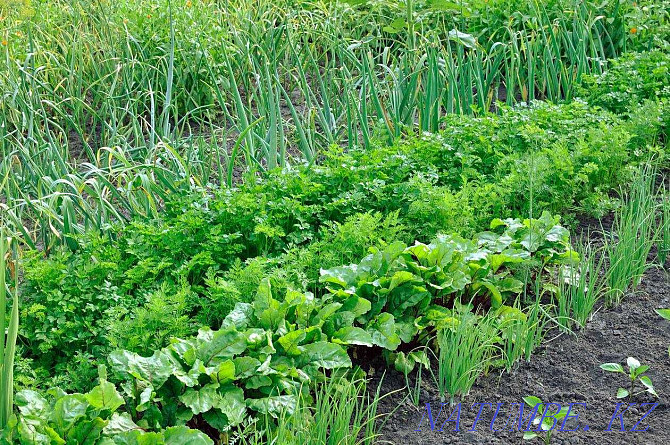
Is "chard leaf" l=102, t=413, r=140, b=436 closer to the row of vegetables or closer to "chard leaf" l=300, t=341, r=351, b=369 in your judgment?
the row of vegetables

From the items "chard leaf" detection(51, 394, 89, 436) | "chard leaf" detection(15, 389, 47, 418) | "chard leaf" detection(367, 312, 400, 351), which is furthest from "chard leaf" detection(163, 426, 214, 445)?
"chard leaf" detection(367, 312, 400, 351)

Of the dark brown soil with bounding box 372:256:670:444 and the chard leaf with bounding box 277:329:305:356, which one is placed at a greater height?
the chard leaf with bounding box 277:329:305:356

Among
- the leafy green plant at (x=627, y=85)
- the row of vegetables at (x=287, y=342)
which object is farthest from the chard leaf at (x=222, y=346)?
the leafy green plant at (x=627, y=85)

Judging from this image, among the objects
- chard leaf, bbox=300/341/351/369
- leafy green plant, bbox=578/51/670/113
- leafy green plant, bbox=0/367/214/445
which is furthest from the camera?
leafy green plant, bbox=578/51/670/113

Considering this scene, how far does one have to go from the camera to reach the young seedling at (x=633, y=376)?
263 cm

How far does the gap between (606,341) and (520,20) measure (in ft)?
11.4

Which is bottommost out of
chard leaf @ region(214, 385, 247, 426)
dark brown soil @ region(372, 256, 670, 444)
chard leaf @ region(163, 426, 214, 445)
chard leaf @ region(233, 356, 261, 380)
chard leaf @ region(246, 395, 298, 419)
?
dark brown soil @ region(372, 256, 670, 444)

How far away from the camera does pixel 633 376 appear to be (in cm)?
267

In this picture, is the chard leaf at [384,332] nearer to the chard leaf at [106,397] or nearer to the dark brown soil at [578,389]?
the dark brown soil at [578,389]

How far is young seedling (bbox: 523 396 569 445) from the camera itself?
246 centimetres

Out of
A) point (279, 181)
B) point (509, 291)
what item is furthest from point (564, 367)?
point (279, 181)

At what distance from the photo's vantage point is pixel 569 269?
324cm

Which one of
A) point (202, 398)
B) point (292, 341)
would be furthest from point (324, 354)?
point (202, 398)

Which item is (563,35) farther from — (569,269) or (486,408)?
(486,408)
